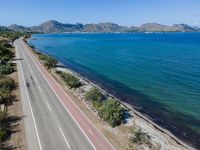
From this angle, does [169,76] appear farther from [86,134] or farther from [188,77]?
[86,134]

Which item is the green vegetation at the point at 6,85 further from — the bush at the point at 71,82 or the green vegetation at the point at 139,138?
the green vegetation at the point at 139,138

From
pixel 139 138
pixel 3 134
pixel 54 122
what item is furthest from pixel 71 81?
pixel 139 138

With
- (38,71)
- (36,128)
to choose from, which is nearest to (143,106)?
(36,128)

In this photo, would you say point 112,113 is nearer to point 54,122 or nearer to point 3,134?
point 54,122

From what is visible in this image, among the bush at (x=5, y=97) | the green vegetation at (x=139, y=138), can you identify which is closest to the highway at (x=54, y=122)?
the bush at (x=5, y=97)

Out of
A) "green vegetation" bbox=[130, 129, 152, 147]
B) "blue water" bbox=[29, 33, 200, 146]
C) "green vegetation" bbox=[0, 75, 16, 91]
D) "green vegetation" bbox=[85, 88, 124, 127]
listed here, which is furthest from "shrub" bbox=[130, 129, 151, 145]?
"green vegetation" bbox=[0, 75, 16, 91]
